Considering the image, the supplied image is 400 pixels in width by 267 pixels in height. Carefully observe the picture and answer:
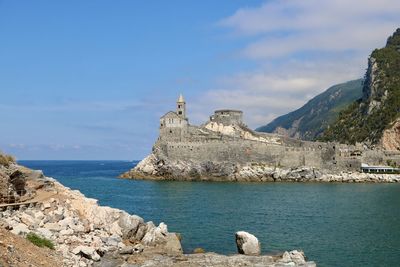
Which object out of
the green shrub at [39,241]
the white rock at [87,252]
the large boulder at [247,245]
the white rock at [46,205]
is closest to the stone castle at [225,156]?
the large boulder at [247,245]

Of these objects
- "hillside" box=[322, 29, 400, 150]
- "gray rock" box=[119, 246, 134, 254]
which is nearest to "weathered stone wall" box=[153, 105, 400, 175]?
"hillside" box=[322, 29, 400, 150]

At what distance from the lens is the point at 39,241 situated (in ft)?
77.6

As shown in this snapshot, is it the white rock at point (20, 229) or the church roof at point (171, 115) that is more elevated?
the church roof at point (171, 115)

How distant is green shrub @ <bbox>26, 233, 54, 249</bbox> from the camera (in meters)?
23.5

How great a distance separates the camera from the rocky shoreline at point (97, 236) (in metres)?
24.4

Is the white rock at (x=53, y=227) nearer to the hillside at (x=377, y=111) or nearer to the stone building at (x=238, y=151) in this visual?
the stone building at (x=238, y=151)

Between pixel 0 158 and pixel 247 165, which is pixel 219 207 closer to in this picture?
pixel 0 158

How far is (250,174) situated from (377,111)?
4065 centimetres

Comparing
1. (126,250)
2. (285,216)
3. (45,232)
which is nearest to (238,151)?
(285,216)

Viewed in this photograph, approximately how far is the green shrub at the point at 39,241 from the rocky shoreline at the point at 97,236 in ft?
1.13

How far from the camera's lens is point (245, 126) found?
105250mm

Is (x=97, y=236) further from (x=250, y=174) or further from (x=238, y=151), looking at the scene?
(x=238, y=151)

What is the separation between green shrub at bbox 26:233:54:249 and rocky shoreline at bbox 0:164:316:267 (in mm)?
346

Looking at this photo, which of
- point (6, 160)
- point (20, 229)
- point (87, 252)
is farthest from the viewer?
point (6, 160)
